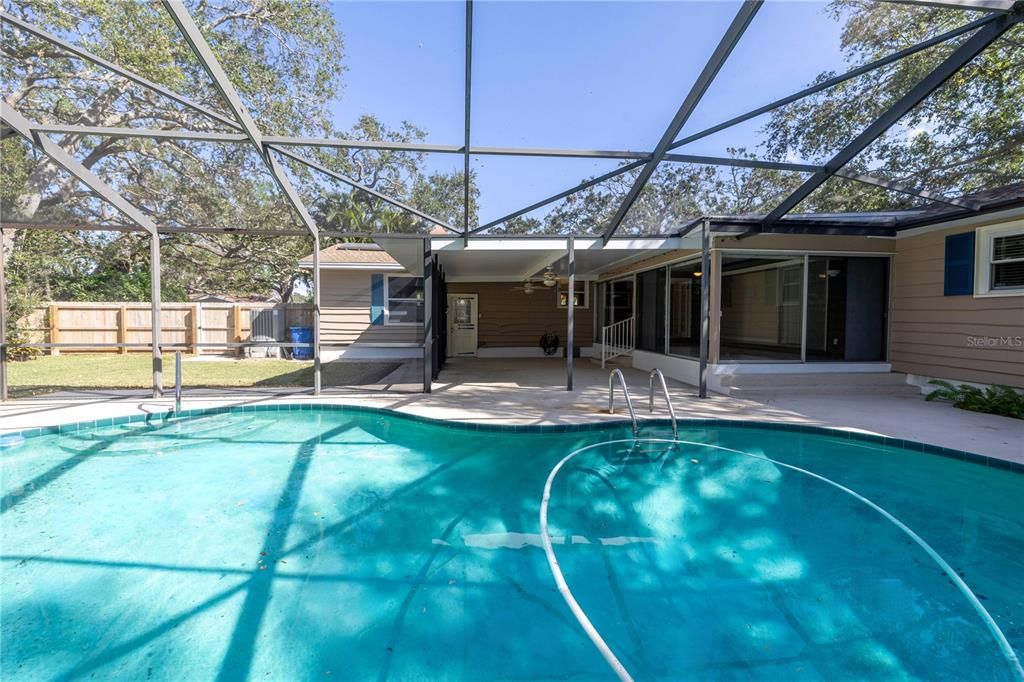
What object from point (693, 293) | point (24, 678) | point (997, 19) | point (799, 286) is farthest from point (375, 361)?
point (997, 19)

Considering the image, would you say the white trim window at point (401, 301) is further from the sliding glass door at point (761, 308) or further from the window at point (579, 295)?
the sliding glass door at point (761, 308)

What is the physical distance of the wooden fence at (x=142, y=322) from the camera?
486 inches

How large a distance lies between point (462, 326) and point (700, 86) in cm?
984

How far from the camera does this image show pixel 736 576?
275 cm

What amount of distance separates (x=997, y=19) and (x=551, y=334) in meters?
10.3

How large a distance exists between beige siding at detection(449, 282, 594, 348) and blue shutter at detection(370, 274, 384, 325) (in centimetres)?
191

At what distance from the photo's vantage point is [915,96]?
162 inches

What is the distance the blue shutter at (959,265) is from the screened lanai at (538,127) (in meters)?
0.35

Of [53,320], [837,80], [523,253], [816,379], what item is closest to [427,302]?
[523,253]

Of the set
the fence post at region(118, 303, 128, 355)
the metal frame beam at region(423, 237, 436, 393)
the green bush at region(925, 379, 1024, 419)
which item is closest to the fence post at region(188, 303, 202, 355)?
the fence post at region(118, 303, 128, 355)

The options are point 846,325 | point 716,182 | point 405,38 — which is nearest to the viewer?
point 405,38

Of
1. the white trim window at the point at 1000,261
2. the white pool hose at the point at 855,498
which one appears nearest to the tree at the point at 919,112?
the white trim window at the point at 1000,261

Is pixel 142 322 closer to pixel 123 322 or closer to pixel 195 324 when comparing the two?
pixel 123 322

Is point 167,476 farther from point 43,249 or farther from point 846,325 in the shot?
point 43,249
